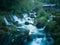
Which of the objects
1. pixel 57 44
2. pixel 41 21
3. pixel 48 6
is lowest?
pixel 48 6

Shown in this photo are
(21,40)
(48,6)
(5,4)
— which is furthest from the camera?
(48,6)

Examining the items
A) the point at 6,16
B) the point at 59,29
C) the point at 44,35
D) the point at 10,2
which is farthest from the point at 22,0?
the point at 59,29

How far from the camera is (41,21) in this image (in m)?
24.1

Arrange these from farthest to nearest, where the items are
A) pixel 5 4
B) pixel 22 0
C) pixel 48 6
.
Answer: pixel 48 6, pixel 22 0, pixel 5 4

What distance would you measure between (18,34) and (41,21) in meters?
8.27

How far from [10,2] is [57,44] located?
31.5 ft

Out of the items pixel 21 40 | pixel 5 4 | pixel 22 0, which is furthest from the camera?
pixel 22 0

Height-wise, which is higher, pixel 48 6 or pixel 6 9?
pixel 6 9

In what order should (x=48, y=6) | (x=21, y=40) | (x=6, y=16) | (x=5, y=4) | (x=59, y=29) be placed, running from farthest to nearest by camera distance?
(x=48, y=6)
(x=5, y=4)
(x=6, y=16)
(x=59, y=29)
(x=21, y=40)

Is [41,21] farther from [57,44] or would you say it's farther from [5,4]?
[57,44]

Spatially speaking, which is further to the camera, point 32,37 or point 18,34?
point 32,37

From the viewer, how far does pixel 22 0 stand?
25.3m

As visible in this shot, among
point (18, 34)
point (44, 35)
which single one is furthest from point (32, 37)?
point (18, 34)

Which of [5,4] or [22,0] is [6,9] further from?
[22,0]
